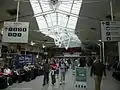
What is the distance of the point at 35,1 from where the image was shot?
35.6 feet

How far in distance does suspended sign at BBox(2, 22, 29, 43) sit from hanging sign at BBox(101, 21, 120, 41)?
8.24 ft

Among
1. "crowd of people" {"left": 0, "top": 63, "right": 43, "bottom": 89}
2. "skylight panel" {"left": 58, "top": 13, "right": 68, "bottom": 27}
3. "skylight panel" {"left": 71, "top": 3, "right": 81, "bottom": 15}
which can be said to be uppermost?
"skylight panel" {"left": 58, "top": 13, "right": 68, "bottom": 27}

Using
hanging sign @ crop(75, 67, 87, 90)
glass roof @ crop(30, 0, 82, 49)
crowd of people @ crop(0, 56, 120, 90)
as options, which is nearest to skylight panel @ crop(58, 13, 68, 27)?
glass roof @ crop(30, 0, 82, 49)

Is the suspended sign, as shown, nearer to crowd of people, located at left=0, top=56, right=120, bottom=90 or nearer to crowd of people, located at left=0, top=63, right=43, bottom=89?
crowd of people, located at left=0, top=56, right=120, bottom=90

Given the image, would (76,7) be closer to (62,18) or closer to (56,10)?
(56,10)

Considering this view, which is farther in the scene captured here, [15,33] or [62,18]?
[62,18]

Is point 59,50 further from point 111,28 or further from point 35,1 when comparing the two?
point 111,28

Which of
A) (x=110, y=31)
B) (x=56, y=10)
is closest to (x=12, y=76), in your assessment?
(x=56, y=10)

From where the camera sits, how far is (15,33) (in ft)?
20.3

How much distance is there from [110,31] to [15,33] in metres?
3.05

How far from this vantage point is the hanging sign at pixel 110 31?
→ 611cm

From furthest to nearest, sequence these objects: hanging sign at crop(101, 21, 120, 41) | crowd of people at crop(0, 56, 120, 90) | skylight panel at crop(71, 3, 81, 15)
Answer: skylight panel at crop(71, 3, 81, 15)
crowd of people at crop(0, 56, 120, 90)
hanging sign at crop(101, 21, 120, 41)

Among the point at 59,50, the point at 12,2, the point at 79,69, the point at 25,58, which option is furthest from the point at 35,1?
the point at 59,50

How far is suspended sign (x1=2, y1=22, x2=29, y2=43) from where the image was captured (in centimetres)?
613
